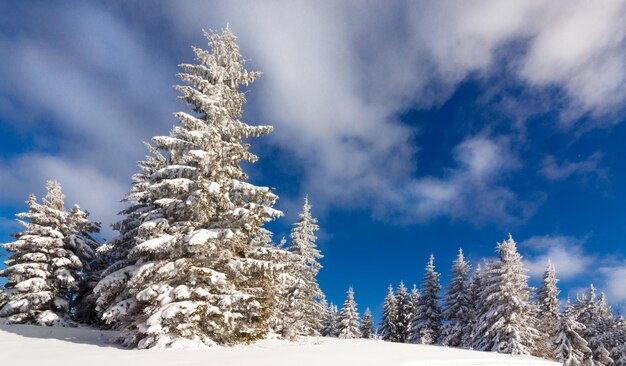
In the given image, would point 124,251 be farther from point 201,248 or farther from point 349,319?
point 349,319

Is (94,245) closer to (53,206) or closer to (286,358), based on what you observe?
(53,206)

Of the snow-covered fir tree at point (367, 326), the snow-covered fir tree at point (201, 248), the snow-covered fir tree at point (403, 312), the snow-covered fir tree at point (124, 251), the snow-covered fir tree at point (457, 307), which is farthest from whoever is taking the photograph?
the snow-covered fir tree at point (367, 326)

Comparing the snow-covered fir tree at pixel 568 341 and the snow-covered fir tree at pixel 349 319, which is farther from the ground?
the snow-covered fir tree at pixel 349 319

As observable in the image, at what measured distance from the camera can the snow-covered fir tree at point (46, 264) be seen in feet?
69.8

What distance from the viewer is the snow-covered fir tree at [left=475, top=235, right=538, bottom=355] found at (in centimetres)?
2775

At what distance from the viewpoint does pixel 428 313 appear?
39.2 metres

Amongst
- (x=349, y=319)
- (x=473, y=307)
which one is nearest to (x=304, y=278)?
(x=473, y=307)

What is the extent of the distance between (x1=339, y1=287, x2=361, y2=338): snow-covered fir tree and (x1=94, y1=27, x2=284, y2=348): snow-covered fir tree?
35.7m

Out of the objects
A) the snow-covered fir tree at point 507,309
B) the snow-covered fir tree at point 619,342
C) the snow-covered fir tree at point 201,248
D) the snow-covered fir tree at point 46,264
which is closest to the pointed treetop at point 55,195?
the snow-covered fir tree at point 46,264

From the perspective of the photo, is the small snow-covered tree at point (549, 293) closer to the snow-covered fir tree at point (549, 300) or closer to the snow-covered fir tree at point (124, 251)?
the snow-covered fir tree at point (549, 300)

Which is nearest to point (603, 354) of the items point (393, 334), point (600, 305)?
point (600, 305)

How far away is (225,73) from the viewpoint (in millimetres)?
17156

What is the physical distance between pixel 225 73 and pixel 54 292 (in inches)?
720

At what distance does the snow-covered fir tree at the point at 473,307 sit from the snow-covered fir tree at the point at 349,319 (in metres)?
17.2
